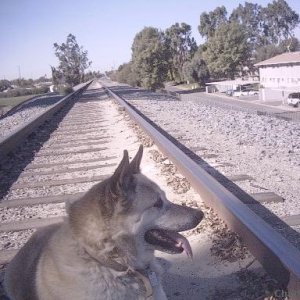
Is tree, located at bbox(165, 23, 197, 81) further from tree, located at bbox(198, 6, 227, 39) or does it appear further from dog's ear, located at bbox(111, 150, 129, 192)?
dog's ear, located at bbox(111, 150, 129, 192)

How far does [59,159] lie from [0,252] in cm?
488

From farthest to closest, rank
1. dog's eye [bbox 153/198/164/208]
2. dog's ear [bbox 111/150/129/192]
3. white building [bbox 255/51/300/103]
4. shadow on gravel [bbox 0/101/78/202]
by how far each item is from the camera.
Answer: white building [bbox 255/51/300/103], shadow on gravel [bbox 0/101/78/202], dog's eye [bbox 153/198/164/208], dog's ear [bbox 111/150/129/192]

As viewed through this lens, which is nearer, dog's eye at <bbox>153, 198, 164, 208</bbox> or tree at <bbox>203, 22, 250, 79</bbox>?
dog's eye at <bbox>153, 198, 164, 208</bbox>

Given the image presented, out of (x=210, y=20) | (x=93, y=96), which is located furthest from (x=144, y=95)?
(x=210, y=20)

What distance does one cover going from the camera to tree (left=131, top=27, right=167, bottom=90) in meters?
73.2

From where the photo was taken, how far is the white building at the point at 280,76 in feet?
193

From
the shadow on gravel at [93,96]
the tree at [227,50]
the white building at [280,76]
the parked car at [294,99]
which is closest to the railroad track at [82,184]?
the shadow on gravel at [93,96]

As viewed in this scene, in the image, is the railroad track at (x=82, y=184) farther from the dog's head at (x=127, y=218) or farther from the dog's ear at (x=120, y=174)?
the dog's ear at (x=120, y=174)

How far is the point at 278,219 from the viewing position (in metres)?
4.84

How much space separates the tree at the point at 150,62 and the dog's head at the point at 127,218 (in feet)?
226

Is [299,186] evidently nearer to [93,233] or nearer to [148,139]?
[93,233]

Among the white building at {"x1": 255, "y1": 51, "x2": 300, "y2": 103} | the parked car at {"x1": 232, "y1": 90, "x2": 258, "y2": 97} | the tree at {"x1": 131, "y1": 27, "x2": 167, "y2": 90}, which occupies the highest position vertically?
the tree at {"x1": 131, "y1": 27, "x2": 167, "y2": 90}

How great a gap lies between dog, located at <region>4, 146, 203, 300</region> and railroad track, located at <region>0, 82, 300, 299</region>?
68 cm

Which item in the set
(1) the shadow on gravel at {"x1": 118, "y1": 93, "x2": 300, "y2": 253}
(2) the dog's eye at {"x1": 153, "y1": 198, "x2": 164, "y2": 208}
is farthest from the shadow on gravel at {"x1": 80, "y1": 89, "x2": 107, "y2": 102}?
(2) the dog's eye at {"x1": 153, "y1": 198, "x2": 164, "y2": 208}
